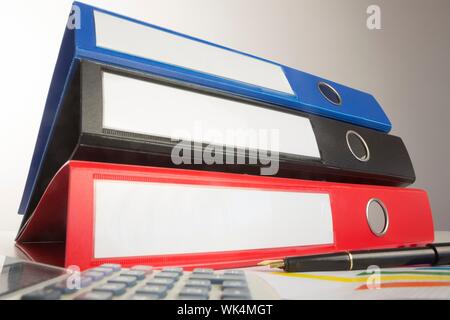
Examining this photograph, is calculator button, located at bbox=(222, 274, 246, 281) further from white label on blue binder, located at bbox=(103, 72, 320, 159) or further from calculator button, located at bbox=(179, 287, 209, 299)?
white label on blue binder, located at bbox=(103, 72, 320, 159)

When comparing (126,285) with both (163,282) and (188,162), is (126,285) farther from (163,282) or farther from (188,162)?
(188,162)

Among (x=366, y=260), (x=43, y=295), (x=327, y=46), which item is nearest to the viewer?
(x=43, y=295)

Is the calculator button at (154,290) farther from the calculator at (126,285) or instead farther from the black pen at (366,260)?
the black pen at (366,260)

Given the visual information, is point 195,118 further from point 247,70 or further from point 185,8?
point 185,8

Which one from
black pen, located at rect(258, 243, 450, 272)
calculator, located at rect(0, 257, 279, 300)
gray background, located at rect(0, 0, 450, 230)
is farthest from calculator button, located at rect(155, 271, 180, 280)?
gray background, located at rect(0, 0, 450, 230)

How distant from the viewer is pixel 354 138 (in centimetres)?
45

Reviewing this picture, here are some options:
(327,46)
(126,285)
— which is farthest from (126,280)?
(327,46)

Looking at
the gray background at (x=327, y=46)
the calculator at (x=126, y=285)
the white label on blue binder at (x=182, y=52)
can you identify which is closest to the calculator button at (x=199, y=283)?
the calculator at (x=126, y=285)

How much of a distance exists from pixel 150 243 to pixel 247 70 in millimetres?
229

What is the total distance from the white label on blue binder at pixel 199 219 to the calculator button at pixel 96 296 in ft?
0.30

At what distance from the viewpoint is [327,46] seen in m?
0.86

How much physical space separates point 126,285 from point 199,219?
12cm

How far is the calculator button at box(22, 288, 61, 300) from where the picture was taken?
138 millimetres

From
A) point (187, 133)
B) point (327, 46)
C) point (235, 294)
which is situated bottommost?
point (235, 294)
